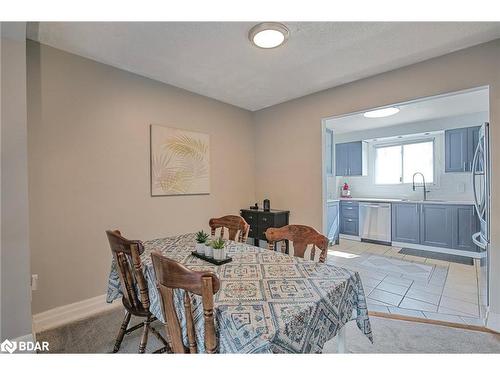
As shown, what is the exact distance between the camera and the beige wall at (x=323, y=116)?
2.07m

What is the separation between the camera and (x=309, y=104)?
334 centimetres

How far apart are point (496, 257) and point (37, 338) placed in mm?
3751

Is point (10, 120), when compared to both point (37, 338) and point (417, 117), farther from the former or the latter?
point (417, 117)

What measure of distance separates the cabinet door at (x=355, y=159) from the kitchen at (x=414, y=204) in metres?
0.02

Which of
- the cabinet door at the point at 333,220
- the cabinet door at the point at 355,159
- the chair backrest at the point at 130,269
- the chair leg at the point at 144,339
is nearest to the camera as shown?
the chair backrest at the point at 130,269

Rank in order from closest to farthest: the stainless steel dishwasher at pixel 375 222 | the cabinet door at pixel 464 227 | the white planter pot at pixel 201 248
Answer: the white planter pot at pixel 201 248, the cabinet door at pixel 464 227, the stainless steel dishwasher at pixel 375 222

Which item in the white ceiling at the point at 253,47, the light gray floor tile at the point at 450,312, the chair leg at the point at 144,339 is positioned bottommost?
the light gray floor tile at the point at 450,312

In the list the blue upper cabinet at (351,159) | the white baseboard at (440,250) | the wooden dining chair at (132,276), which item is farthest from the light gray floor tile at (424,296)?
the blue upper cabinet at (351,159)

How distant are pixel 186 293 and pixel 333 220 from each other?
14.1 feet

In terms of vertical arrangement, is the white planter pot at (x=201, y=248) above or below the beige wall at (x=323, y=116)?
below

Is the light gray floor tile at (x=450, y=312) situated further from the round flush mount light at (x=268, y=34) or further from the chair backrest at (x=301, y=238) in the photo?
the round flush mount light at (x=268, y=34)

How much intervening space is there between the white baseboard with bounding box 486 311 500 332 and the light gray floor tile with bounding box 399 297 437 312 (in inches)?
15.9

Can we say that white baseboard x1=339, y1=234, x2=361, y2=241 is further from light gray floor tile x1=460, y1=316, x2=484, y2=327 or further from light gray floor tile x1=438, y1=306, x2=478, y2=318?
light gray floor tile x1=460, y1=316, x2=484, y2=327

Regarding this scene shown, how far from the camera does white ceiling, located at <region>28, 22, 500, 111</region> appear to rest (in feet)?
6.17
